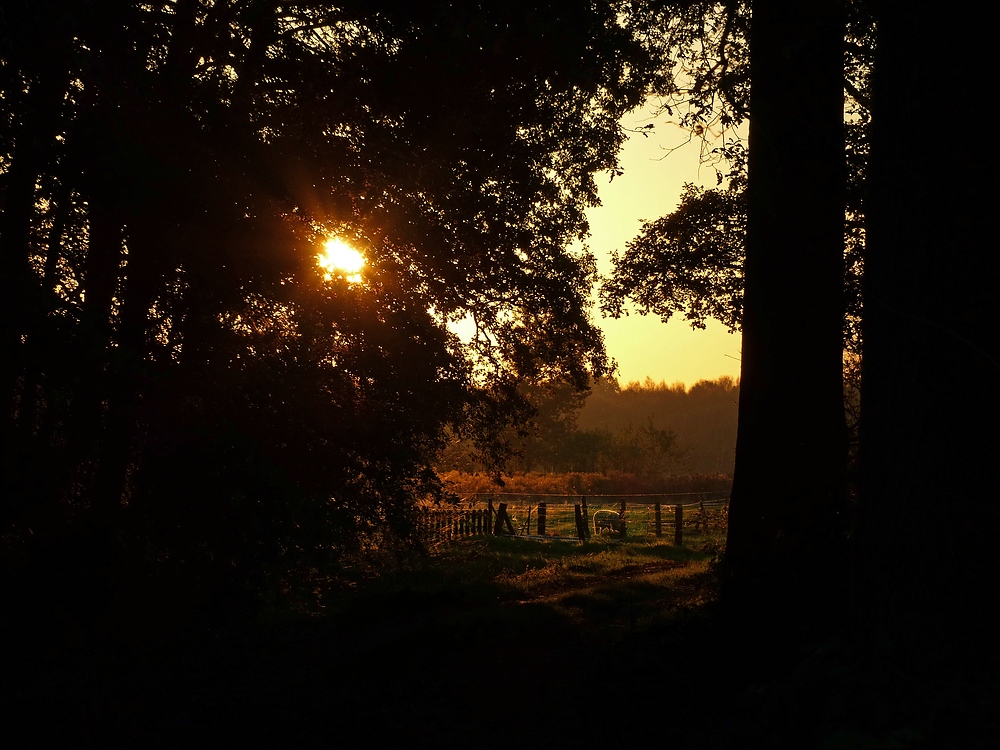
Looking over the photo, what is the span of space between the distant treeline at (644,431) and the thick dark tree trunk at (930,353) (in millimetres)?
49545

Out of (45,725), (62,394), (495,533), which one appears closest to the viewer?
(45,725)

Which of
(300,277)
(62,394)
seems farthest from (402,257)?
(62,394)

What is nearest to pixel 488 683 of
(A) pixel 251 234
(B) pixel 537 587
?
(A) pixel 251 234

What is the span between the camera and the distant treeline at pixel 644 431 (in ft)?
221

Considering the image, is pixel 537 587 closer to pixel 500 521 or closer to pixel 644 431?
pixel 500 521

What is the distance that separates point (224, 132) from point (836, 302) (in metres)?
7.02

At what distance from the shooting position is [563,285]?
13.2 metres

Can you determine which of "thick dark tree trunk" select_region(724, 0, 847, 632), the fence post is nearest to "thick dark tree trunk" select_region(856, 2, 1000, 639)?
"thick dark tree trunk" select_region(724, 0, 847, 632)

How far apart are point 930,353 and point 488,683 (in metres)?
3.87

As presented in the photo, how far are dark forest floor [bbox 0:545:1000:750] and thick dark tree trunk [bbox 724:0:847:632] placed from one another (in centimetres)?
108

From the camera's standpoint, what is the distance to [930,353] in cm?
437

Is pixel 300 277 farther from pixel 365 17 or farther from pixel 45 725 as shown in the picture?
pixel 45 725

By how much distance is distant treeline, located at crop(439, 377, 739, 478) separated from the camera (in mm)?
67438

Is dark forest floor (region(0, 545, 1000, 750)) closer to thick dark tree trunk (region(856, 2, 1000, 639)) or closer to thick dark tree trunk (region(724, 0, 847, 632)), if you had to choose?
thick dark tree trunk (region(856, 2, 1000, 639))
